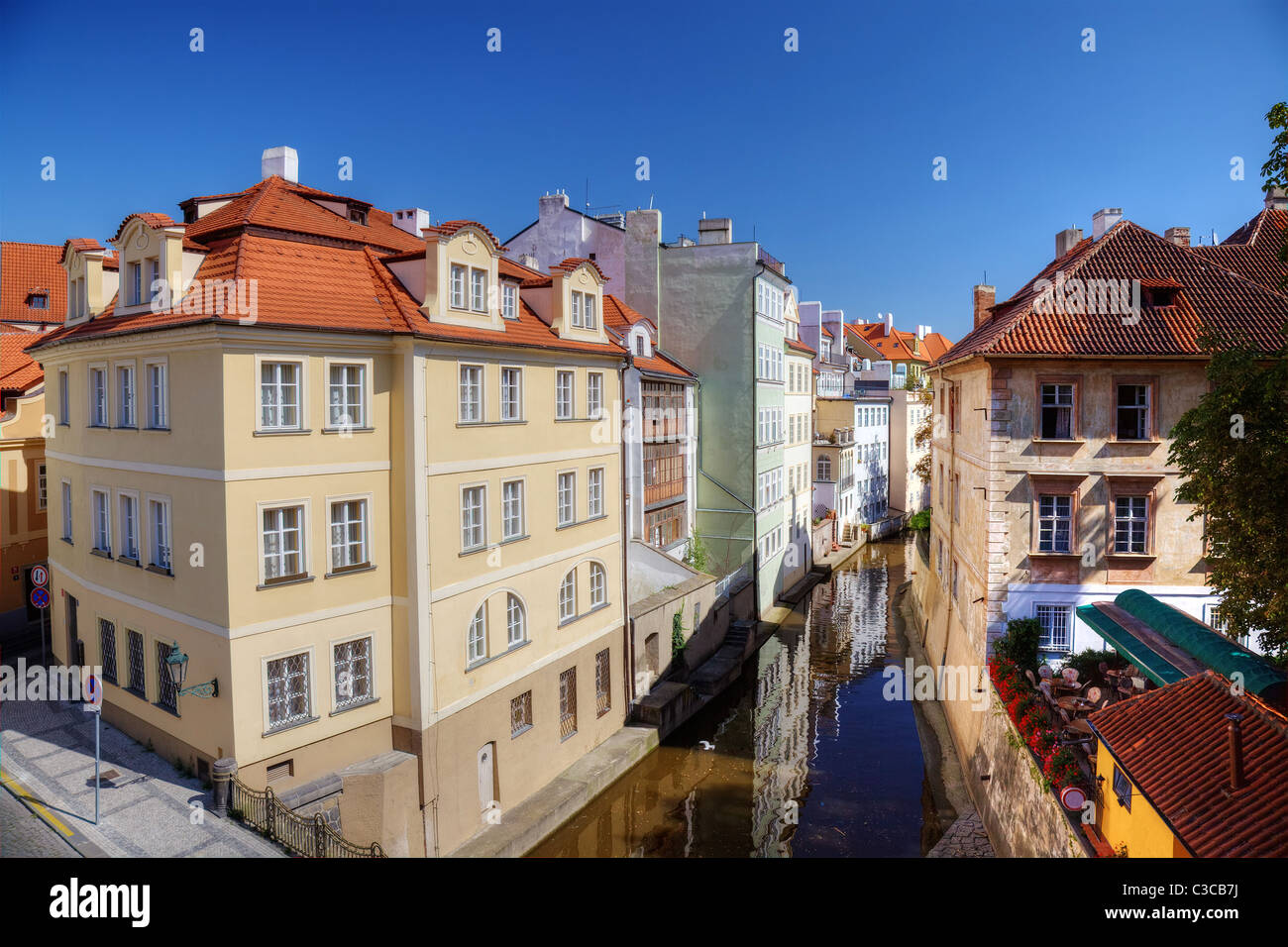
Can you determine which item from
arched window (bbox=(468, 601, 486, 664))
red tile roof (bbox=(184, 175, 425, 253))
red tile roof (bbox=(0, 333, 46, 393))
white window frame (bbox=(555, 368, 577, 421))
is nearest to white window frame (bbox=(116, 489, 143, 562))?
red tile roof (bbox=(184, 175, 425, 253))

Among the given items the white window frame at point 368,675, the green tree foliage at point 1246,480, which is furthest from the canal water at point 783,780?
the green tree foliage at point 1246,480

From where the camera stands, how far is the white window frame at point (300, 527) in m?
13.8

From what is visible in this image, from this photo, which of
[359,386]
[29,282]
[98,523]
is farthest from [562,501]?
[29,282]

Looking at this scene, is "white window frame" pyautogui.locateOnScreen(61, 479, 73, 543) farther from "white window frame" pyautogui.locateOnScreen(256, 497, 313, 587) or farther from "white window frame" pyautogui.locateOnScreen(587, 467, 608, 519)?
"white window frame" pyautogui.locateOnScreen(587, 467, 608, 519)

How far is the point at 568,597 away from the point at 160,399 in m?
9.92

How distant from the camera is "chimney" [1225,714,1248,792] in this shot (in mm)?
9258

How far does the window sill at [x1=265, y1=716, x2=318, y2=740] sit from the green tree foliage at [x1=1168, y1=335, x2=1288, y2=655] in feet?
47.3

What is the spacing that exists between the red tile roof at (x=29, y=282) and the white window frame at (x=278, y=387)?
25.4 meters

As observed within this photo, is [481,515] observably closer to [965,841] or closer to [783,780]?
[783,780]

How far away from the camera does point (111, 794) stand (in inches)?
548

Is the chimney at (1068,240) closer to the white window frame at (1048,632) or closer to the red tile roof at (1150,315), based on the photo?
the red tile roof at (1150,315)
